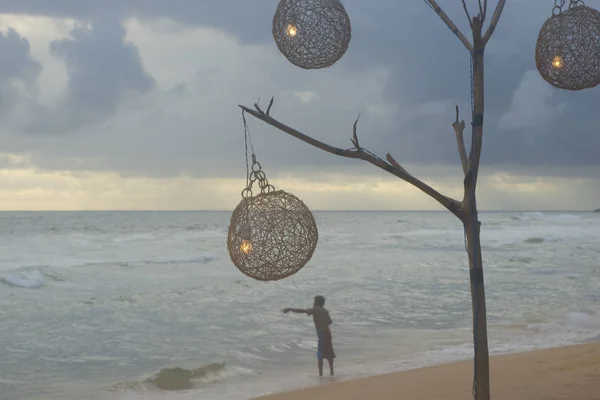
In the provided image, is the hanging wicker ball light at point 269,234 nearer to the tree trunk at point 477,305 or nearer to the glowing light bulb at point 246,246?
the glowing light bulb at point 246,246

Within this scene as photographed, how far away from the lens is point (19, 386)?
830 centimetres

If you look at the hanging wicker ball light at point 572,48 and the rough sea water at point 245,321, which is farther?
the rough sea water at point 245,321

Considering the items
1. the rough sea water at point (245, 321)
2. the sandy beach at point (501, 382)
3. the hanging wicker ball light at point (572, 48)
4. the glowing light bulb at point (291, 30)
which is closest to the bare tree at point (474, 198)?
the hanging wicker ball light at point (572, 48)

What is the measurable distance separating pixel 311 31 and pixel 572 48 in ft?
5.47

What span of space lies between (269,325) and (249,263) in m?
7.66

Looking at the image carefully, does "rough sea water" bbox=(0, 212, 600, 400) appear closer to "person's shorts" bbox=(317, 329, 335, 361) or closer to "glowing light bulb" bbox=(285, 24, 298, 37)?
"person's shorts" bbox=(317, 329, 335, 361)

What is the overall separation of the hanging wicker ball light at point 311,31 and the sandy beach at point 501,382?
3.08 m

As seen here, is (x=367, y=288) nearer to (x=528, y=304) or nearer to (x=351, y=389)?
(x=528, y=304)

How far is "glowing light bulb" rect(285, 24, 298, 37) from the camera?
4473mm

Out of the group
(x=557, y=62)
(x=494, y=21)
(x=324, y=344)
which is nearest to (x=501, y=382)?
(x=324, y=344)

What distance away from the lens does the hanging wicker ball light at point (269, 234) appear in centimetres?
418

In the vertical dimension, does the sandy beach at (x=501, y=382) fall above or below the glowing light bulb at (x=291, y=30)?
below

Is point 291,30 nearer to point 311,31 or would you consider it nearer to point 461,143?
point 311,31

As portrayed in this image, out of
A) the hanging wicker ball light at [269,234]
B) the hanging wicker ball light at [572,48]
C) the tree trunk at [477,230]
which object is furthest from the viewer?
the hanging wicker ball light at [572,48]
